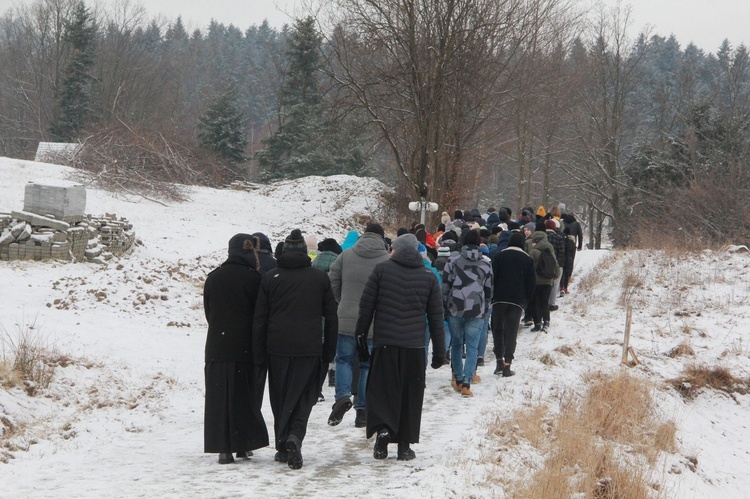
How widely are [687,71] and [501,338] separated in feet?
148

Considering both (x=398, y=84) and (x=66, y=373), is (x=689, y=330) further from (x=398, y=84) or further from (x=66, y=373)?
(x=398, y=84)

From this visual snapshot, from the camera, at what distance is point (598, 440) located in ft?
26.8

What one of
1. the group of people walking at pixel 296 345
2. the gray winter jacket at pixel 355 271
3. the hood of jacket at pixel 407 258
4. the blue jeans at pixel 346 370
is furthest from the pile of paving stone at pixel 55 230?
the hood of jacket at pixel 407 258

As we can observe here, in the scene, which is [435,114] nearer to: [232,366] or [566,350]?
[566,350]

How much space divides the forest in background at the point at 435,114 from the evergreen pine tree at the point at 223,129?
4.0 inches

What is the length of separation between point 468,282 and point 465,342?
88 centimetres

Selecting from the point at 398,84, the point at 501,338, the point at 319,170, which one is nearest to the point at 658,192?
the point at 398,84

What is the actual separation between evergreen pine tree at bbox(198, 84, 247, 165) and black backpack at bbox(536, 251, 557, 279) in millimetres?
33882

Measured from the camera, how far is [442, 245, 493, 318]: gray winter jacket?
384 inches

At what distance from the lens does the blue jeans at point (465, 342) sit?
32.5ft

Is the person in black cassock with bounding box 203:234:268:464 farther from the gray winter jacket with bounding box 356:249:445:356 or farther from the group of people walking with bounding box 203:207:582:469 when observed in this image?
the gray winter jacket with bounding box 356:249:445:356

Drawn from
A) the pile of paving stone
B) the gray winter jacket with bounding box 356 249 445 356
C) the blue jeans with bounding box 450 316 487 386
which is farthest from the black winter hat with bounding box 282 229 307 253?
the pile of paving stone

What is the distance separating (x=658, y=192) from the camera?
3447 centimetres

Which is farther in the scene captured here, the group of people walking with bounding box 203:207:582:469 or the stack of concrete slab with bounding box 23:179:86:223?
the stack of concrete slab with bounding box 23:179:86:223
